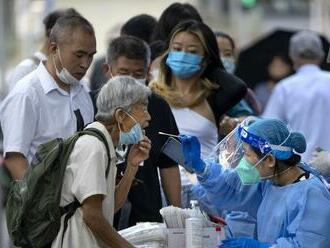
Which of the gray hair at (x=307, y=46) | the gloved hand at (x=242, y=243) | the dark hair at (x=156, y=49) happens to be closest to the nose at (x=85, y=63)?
the gloved hand at (x=242, y=243)

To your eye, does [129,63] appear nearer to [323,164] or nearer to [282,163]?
[323,164]

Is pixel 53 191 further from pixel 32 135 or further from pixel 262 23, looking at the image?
pixel 262 23

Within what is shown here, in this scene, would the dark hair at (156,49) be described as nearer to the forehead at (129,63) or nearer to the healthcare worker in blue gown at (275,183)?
the forehead at (129,63)

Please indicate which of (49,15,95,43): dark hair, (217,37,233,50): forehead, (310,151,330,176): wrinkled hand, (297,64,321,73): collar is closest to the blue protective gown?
(310,151,330,176): wrinkled hand

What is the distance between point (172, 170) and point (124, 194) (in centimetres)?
105

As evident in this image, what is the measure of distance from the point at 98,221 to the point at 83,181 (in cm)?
21

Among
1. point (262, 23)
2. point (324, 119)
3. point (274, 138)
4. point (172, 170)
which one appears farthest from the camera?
point (262, 23)

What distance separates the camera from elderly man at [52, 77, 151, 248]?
5785 mm

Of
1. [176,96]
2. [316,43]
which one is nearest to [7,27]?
[316,43]

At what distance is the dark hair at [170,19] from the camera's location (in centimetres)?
895

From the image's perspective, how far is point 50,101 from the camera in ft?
22.6

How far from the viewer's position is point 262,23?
3581 cm

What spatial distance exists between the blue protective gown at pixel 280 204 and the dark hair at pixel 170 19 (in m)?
2.56

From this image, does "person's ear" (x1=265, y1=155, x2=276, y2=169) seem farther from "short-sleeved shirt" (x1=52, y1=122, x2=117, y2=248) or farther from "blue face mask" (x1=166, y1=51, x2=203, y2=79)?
"blue face mask" (x1=166, y1=51, x2=203, y2=79)
